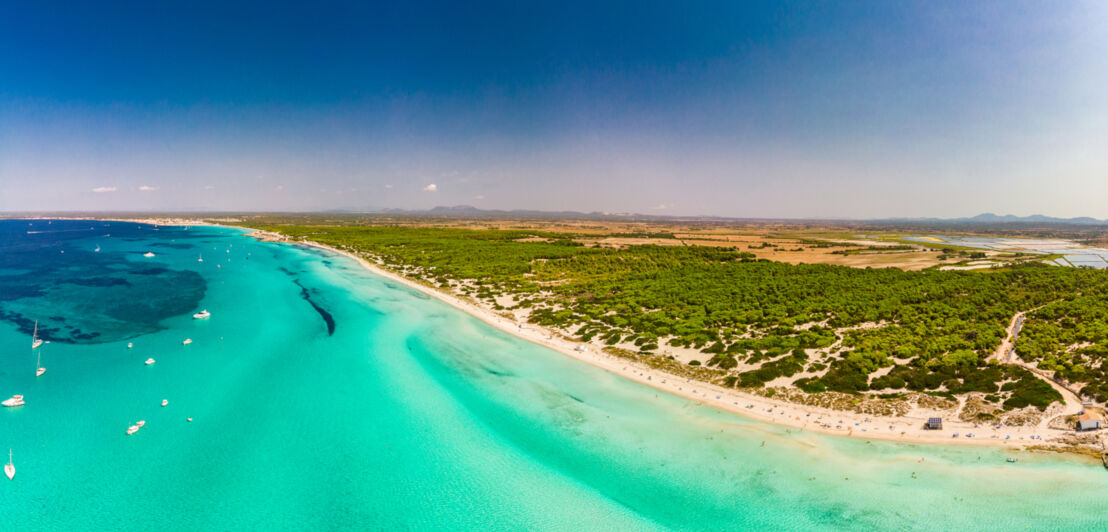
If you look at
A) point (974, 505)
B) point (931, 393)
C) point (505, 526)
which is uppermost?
point (931, 393)

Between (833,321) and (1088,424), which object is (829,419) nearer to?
(1088,424)

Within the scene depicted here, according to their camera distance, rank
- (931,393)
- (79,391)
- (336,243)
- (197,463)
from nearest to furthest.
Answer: (197,463) < (931,393) < (79,391) < (336,243)

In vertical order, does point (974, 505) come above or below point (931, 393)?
below

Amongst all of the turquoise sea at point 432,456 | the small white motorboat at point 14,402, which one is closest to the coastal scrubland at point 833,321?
the turquoise sea at point 432,456

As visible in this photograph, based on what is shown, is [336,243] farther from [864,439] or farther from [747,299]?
[864,439]

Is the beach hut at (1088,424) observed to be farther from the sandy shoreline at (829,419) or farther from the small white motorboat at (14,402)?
the small white motorboat at (14,402)

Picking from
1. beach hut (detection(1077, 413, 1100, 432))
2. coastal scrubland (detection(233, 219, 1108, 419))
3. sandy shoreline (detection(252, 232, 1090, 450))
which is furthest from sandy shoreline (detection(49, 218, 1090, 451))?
coastal scrubland (detection(233, 219, 1108, 419))

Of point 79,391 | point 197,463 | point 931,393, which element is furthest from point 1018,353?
point 79,391
